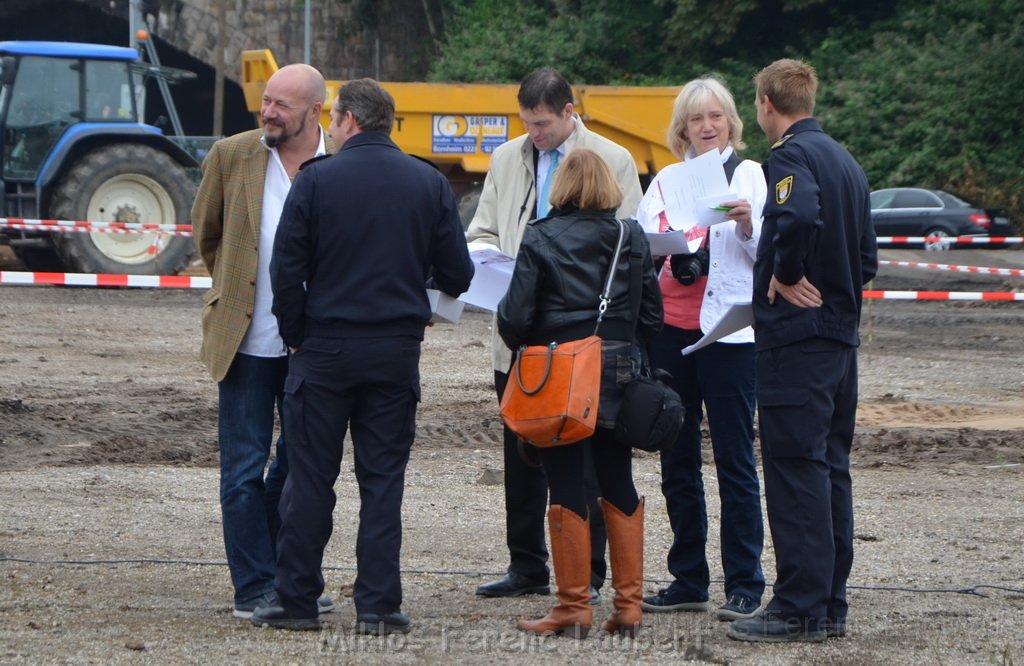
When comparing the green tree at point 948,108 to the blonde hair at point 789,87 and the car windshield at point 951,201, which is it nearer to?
the car windshield at point 951,201

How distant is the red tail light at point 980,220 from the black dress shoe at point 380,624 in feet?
74.1

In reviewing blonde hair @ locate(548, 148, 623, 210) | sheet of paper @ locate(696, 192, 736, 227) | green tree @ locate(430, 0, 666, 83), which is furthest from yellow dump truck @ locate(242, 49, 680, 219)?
blonde hair @ locate(548, 148, 623, 210)

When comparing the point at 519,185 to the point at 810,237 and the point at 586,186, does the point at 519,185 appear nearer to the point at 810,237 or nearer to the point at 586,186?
the point at 586,186

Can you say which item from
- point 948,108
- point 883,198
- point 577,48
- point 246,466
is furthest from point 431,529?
point 577,48

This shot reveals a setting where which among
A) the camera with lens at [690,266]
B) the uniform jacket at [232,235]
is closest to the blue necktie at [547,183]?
the camera with lens at [690,266]

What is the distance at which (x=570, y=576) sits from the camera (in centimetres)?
483

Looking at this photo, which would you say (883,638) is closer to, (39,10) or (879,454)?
(879,454)

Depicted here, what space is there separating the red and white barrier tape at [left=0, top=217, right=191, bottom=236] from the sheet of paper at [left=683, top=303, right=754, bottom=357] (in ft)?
38.3

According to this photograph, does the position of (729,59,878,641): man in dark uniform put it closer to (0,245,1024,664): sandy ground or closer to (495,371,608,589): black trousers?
(0,245,1024,664): sandy ground

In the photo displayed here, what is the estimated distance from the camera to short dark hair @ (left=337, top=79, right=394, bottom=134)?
4.83 m

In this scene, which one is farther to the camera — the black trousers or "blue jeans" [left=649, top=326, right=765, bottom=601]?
the black trousers

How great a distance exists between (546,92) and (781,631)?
2094 mm

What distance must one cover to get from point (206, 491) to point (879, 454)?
13.1ft

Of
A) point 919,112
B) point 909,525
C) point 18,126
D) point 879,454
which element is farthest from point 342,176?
point 919,112
